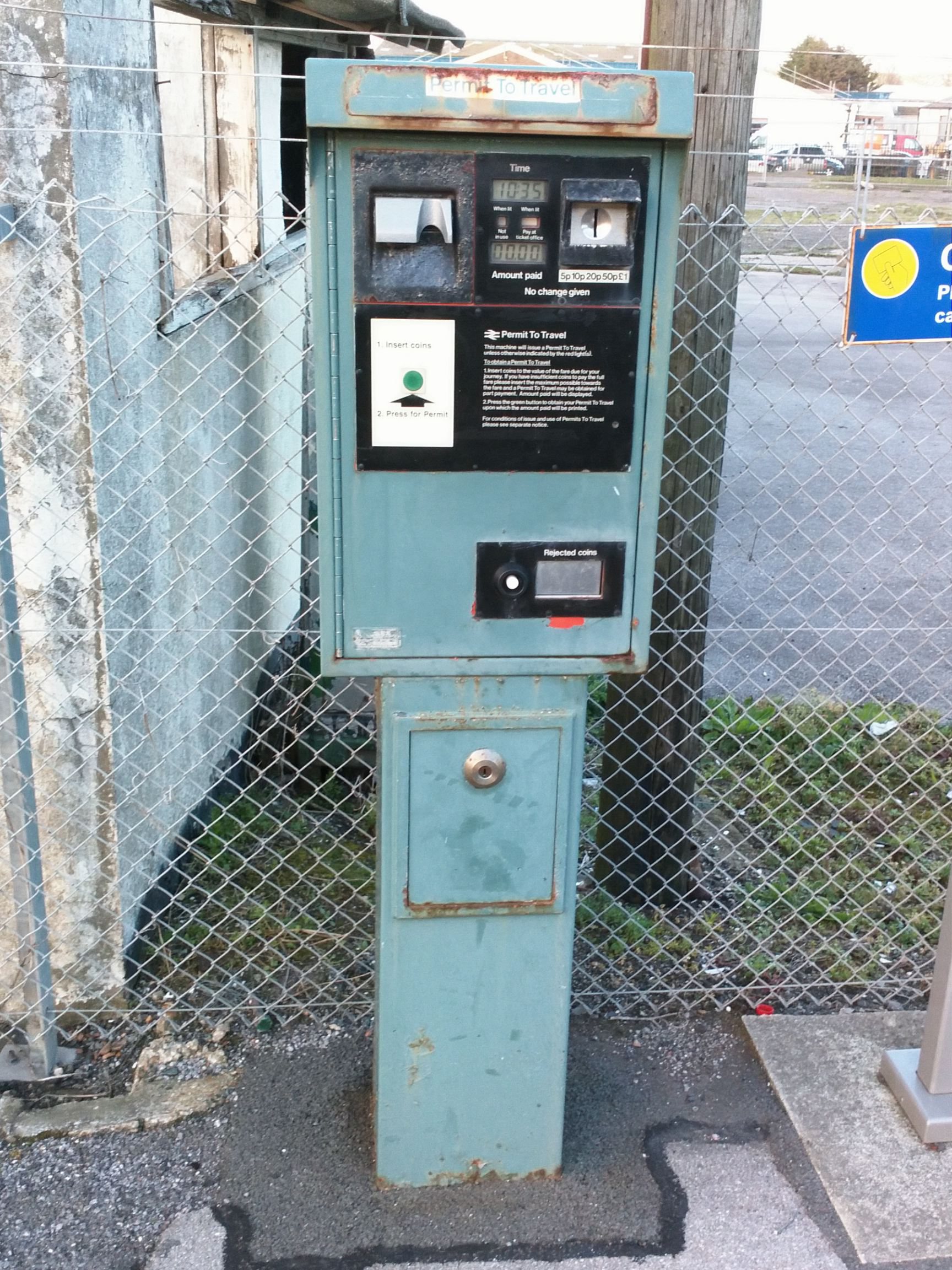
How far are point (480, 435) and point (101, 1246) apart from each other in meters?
1.82

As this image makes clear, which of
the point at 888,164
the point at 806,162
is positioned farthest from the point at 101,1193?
the point at 888,164

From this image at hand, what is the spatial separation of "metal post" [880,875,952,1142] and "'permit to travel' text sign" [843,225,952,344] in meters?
1.20

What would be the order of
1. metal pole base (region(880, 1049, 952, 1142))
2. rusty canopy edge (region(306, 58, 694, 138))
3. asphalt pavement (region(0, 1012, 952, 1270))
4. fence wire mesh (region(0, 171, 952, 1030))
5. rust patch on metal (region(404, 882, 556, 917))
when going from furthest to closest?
1. fence wire mesh (region(0, 171, 952, 1030))
2. metal pole base (region(880, 1049, 952, 1142))
3. asphalt pavement (region(0, 1012, 952, 1270))
4. rust patch on metal (region(404, 882, 556, 917))
5. rusty canopy edge (region(306, 58, 694, 138))

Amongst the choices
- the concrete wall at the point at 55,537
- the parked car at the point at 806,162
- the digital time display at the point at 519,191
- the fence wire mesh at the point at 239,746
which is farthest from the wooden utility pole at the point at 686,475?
the concrete wall at the point at 55,537

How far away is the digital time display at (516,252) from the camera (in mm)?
1893

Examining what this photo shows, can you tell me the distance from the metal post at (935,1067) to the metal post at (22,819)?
6.65 ft

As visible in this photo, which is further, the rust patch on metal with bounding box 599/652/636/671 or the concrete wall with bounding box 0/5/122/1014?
→ the concrete wall with bounding box 0/5/122/1014

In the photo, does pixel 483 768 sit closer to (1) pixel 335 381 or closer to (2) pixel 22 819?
(1) pixel 335 381

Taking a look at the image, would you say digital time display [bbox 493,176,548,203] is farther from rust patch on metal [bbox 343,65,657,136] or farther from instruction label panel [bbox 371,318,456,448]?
instruction label panel [bbox 371,318,456,448]

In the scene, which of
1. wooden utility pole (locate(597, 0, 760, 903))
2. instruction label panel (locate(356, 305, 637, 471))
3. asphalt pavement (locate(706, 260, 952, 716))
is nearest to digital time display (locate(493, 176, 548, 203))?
instruction label panel (locate(356, 305, 637, 471))

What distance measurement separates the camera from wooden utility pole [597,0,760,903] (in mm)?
2934

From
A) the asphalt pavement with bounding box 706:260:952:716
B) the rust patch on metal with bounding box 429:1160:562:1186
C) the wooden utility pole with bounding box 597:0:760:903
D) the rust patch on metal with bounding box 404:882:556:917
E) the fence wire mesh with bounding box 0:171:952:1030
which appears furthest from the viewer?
the asphalt pavement with bounding box 706:260:952:716

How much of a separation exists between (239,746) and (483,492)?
265cm

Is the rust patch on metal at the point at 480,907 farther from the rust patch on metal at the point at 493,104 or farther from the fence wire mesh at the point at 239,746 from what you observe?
the rust patch on metal at the point at 493,104
